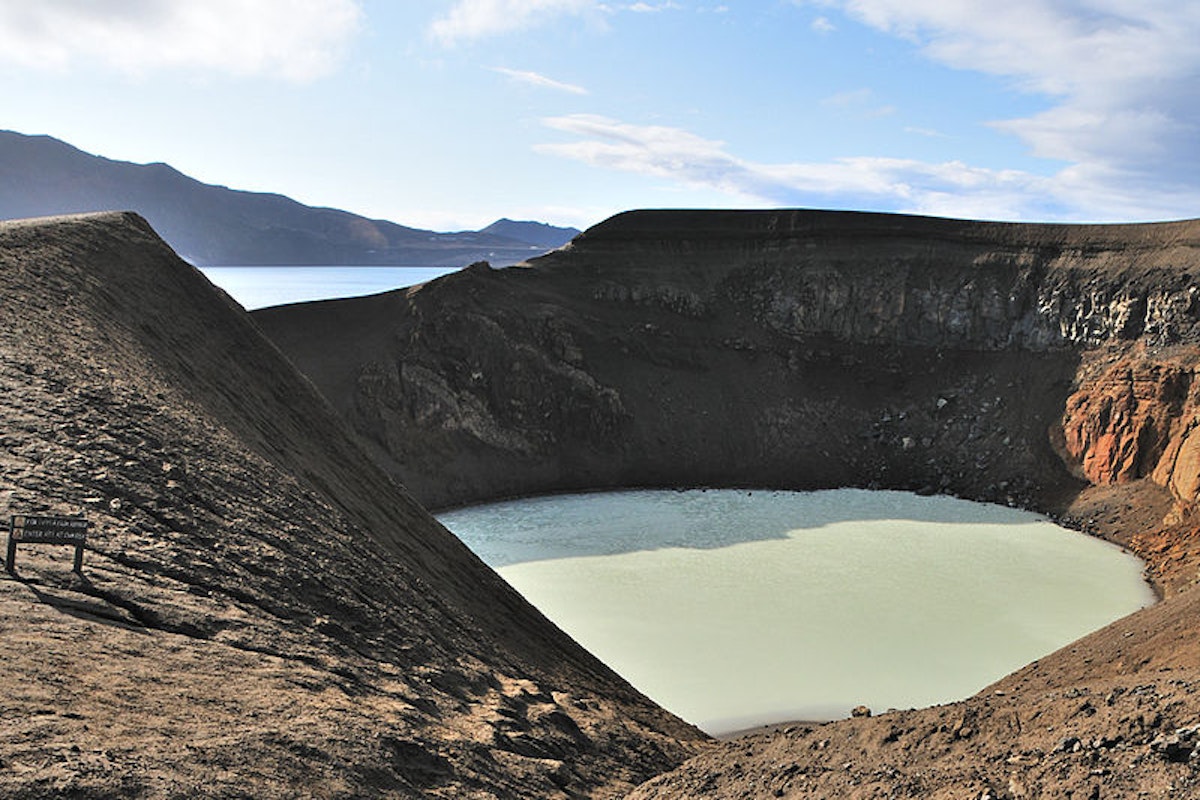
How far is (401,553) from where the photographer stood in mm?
11836

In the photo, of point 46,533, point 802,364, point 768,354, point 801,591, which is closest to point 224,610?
point 46,533

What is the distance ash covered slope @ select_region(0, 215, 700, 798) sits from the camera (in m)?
→ 5.52

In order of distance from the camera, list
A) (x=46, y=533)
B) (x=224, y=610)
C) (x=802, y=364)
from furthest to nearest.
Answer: (x=802, y=364) → (x=224, y=610) → (x=46, y=533)

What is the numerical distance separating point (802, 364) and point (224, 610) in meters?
29.6

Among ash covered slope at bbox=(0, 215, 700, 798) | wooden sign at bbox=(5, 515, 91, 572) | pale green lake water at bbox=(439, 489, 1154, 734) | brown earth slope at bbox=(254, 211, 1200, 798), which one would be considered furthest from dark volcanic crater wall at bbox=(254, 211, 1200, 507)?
wooden sign at bbox=(5, 515, 91, 572)

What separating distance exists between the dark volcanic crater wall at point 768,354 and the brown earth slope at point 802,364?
0.09 metres

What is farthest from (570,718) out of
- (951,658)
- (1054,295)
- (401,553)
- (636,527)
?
(1054,295)

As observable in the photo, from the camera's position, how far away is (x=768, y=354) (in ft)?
115

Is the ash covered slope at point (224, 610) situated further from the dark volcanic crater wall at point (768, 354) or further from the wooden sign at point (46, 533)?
the dark volcanic crater wall at point (768, 354)

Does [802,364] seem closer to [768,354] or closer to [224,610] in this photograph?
[768,354]

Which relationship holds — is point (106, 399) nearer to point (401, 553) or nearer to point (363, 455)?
point (401, 553)

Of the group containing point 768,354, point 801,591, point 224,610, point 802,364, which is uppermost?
point 768,354

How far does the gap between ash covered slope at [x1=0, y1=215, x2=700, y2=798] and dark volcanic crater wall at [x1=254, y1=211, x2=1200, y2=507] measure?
621 inches

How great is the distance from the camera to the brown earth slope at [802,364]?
28.1 metres
